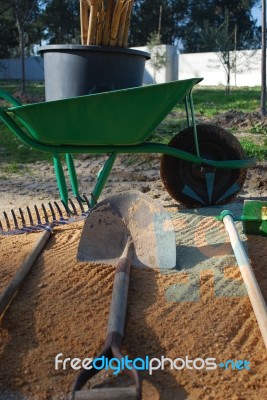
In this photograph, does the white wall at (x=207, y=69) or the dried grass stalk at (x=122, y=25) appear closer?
the dried grass stalk at (x=122, y=25)

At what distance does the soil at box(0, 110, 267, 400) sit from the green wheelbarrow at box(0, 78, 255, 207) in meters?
0.62

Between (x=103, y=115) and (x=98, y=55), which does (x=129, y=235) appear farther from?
(x=98, y=55)

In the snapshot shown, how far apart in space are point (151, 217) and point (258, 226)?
0.65 metres

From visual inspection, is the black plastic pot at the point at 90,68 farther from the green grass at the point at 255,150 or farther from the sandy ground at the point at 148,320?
the green grass at the point at 255,150

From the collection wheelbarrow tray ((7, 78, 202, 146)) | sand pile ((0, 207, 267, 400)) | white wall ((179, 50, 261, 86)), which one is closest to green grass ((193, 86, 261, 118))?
wheelbarrow tray ((7, 78, 202, 146))

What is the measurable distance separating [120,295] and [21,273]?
1.97 feet

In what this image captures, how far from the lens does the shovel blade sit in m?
2.57

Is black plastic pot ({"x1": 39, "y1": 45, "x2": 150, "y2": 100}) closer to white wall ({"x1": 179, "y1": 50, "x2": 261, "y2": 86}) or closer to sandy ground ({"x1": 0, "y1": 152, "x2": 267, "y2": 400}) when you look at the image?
sandy ground ({"x1": 0, "y1": 152, "x2": 267, "y2": 400})

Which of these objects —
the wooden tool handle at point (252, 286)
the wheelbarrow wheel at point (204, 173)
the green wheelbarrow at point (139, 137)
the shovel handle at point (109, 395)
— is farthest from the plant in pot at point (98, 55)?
the shovel handle at point (109, 395)

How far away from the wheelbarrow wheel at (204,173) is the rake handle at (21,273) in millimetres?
1091

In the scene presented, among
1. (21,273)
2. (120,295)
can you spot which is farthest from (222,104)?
(120,295)

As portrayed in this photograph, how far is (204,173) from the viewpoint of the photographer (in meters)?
3.65

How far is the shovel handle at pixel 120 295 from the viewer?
186 cm

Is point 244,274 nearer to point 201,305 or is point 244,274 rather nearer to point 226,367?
point 201,305
